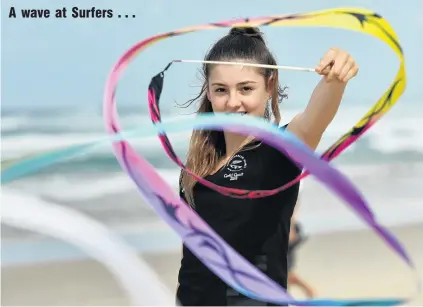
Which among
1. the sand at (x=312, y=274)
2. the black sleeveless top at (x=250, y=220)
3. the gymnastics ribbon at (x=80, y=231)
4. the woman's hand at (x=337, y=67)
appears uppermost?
the woman's hand at (x=337, y=67)

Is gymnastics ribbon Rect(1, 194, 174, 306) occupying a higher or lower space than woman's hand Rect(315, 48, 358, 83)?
lower

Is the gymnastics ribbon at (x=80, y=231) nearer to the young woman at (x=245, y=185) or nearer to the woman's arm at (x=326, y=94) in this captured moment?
the young woman at (x=245, y=185)

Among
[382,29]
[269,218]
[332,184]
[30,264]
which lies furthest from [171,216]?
[30,264]

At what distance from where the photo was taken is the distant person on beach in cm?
216

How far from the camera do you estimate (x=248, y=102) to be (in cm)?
129

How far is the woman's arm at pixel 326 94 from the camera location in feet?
3.77

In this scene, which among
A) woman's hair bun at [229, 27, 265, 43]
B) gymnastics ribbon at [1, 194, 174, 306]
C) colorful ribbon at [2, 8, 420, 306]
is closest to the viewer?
colorful ribbon at [2, 8, 420, 306]

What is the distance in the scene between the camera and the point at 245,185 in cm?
128

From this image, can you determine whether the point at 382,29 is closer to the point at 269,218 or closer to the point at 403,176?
the point at 269,218

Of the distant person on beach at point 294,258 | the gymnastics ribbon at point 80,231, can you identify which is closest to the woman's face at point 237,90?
the gymnastics ribbon at point 80,231

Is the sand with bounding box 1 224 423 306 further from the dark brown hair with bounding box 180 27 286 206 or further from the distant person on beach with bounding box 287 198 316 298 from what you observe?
the dark brown hair with bounding box 180 27 286 206

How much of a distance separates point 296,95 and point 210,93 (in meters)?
0.69

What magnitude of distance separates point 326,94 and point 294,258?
114cm

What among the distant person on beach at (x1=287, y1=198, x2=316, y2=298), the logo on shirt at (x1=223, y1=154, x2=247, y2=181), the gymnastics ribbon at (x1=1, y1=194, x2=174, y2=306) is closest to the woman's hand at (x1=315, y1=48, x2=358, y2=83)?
the logo on shirt at (x1=223, y1=154, x2=247, y2=181)
